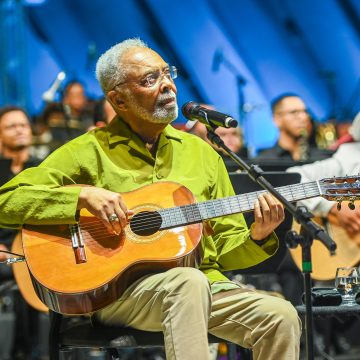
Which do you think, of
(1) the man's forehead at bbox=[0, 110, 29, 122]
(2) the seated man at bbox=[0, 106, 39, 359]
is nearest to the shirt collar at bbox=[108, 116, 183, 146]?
(2) the seated man at bbox=[0, 106, 39, 359]

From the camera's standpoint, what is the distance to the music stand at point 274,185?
4.55 metres

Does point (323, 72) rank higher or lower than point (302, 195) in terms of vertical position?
higher

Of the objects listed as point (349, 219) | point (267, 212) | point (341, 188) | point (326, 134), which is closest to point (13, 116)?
point (349, 219)

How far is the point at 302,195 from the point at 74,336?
1.15 meters

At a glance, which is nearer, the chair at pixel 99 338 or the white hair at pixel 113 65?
the chair at pixel 99 338

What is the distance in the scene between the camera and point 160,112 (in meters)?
3.84

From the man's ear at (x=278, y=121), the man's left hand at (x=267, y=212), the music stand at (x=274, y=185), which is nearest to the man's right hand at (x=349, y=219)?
the music stand at (x=274, y=185)

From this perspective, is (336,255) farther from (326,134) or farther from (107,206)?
(326,134)

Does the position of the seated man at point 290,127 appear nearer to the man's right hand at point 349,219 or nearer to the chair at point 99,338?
the man's right hand at point 349,219

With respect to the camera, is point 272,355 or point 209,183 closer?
point 272,355

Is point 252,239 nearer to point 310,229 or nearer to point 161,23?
point 310,229

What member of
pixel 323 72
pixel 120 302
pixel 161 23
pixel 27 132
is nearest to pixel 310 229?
pixel 120 302

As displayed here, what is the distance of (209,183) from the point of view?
3.86 m

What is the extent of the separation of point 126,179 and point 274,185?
3.61ft
